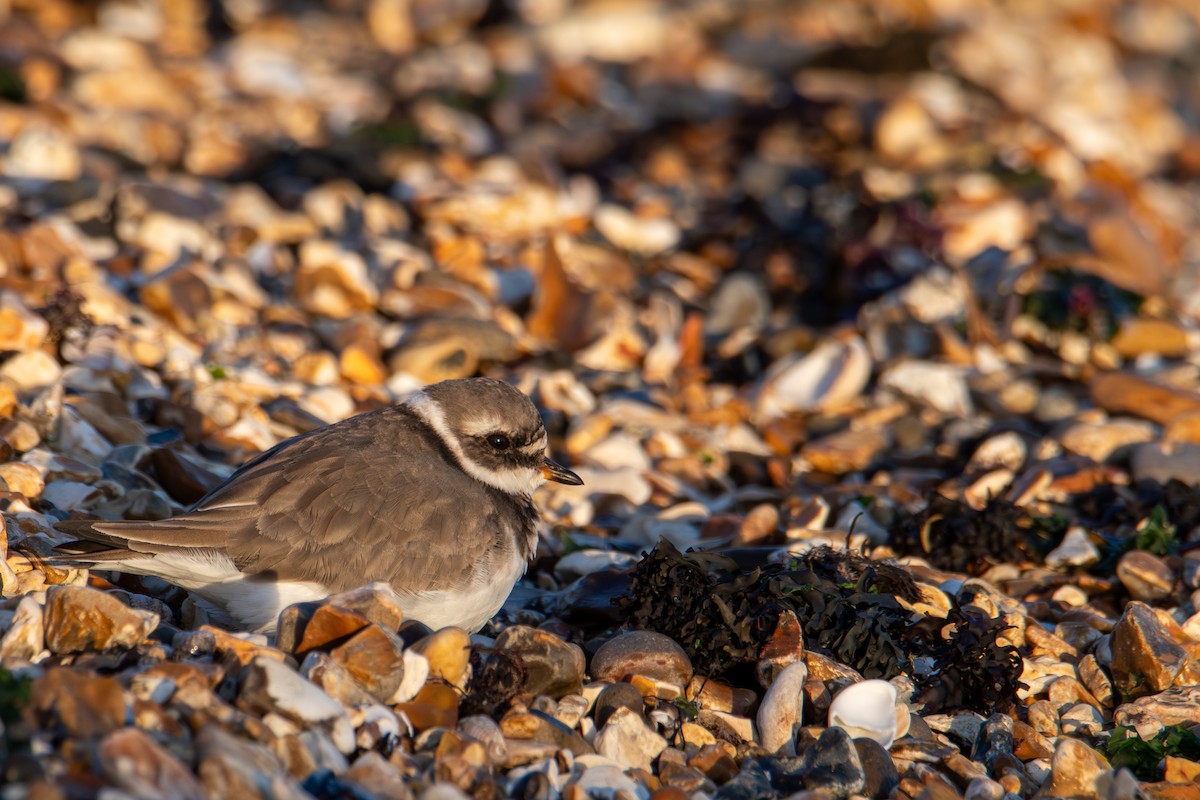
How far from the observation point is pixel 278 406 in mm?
6320

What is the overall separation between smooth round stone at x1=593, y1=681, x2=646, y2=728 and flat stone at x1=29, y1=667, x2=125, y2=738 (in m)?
1.54

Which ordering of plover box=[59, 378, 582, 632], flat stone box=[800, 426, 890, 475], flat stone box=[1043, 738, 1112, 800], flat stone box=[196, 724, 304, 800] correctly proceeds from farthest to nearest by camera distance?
1. flat stone box=[800, 426, 890, 475]
2. plover box=[59, 378, 582, 632]
3. flat stone box=[1043, 738, 1112, 800]
4. flat stone box=[196, 724, 304, 800]

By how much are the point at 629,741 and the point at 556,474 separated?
5.17 ft

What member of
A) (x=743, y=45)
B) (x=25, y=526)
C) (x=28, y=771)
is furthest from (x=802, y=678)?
(x=743, y=45)

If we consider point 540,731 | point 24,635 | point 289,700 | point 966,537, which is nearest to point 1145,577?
point 966,537

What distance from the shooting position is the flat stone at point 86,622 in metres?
3.85

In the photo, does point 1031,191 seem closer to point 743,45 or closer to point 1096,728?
point 743,45

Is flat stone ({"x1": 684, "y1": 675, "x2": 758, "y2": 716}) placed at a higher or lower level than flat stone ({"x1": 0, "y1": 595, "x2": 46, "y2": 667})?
lower

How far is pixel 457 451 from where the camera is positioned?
5145 mm

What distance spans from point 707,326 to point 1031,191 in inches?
122

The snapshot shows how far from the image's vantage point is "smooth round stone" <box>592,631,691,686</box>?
4.44 meters

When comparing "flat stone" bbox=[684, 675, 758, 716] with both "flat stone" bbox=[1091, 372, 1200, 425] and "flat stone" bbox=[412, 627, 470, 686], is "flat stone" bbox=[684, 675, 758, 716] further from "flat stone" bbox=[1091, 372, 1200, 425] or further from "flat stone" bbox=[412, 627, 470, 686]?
"flat stone" bbox=[1091, 372, 1200, 425]

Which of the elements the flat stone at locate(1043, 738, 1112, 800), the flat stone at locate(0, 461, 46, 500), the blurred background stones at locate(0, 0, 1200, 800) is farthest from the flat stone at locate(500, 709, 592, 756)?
the flat stone at locate(0, 461, 46, 500)

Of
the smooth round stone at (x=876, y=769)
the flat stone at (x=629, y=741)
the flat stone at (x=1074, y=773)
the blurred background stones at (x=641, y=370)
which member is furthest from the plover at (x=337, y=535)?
the flat stone at (x=1074, y=773)
